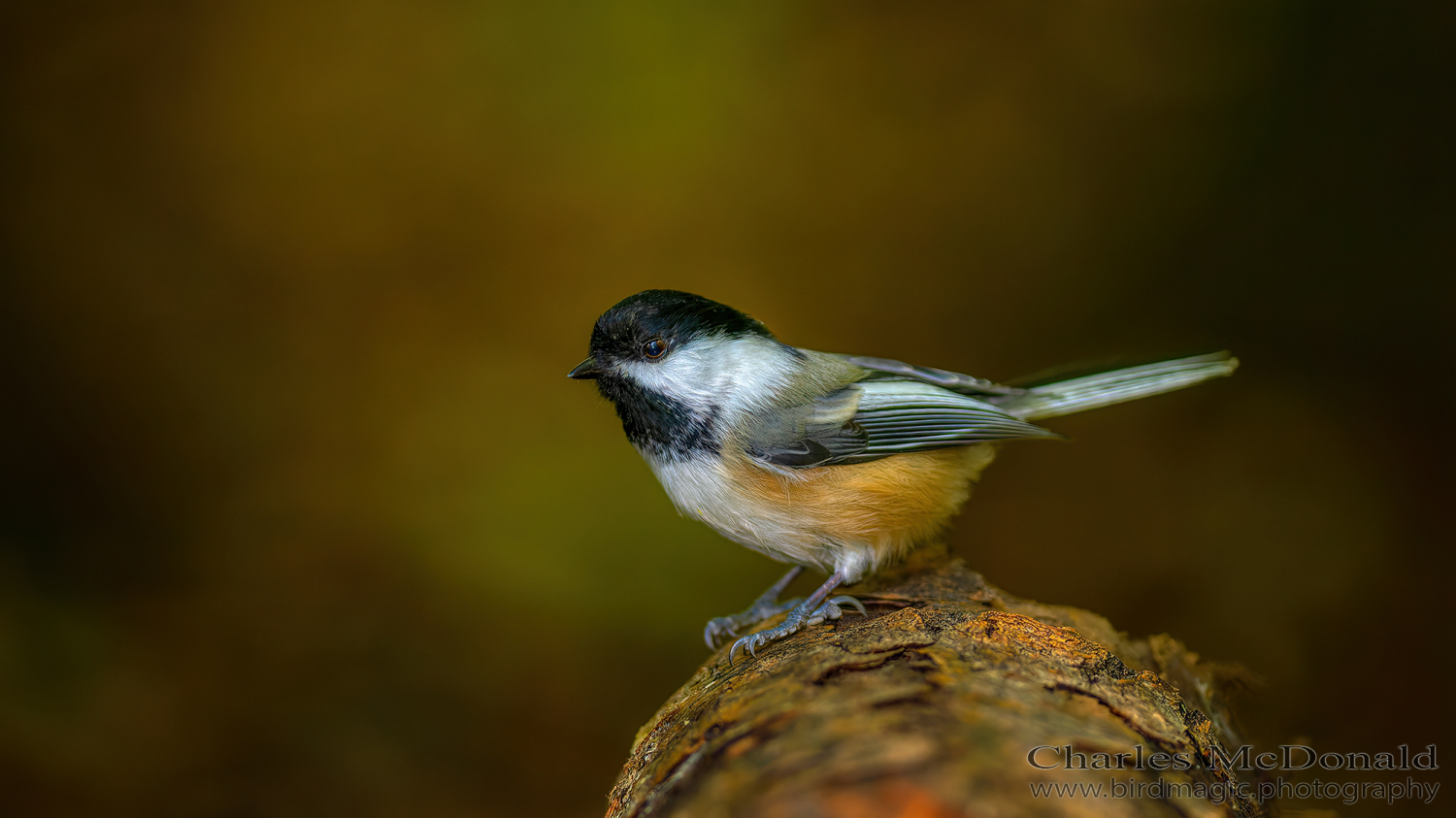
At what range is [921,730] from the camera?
79 centimetres

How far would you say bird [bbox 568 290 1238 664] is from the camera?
1526mm

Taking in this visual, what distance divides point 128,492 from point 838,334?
221cm

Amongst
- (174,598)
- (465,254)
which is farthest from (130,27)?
(174,598)

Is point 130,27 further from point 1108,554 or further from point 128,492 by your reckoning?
point 1108,554

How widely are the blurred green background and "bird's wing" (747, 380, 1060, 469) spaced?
106 cm

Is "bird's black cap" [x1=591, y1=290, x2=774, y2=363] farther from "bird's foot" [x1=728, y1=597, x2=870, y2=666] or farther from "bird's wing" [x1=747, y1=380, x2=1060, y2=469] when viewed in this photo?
"bird's foot" [x1=728, y1=597, x2=870, y2=666]

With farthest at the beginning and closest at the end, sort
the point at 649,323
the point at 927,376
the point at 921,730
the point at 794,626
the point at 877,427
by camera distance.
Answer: the point at 927,376 < the point at 877,427 < the point at 649,323 < the point at 794,626 < the point at 921,730

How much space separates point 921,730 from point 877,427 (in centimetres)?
89

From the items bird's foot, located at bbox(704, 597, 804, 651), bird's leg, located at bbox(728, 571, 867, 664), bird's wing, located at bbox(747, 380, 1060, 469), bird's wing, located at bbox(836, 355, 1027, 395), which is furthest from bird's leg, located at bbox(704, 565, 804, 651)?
bird's wing, located at bbox(836, 355, 1027, 395)

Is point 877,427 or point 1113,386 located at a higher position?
point 877,427

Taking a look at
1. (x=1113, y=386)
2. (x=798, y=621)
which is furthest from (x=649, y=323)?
(x=1113, y=386)

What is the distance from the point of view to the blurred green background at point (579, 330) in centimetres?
225

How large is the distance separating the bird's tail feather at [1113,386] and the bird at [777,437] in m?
0.22

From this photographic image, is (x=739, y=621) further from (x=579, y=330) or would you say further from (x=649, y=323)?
(x=579, y=330)
